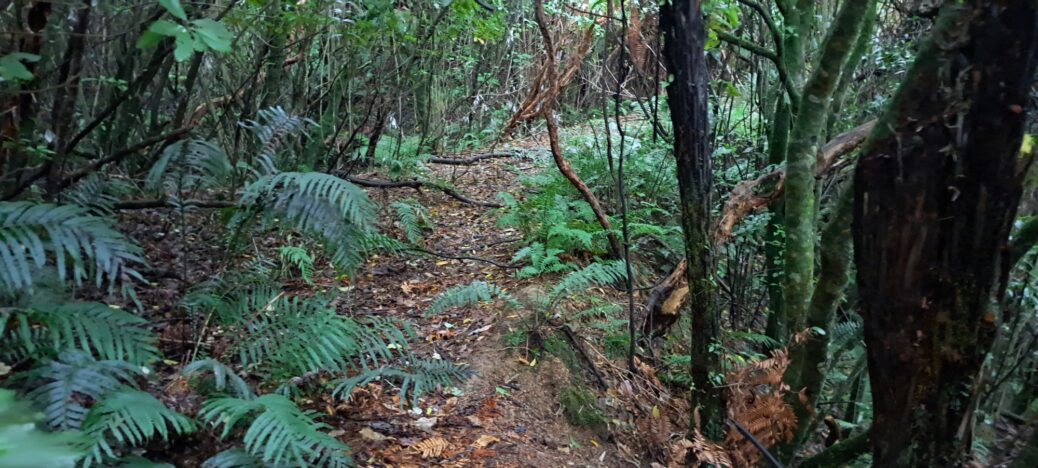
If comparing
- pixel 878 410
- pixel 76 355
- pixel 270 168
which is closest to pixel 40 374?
pixel 76 355

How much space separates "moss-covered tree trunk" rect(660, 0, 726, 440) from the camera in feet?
9.86

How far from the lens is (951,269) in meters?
2.14

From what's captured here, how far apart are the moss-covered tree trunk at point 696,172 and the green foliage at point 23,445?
278 cm

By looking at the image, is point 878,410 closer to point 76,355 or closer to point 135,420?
point 135,420

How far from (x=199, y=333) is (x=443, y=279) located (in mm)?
2162

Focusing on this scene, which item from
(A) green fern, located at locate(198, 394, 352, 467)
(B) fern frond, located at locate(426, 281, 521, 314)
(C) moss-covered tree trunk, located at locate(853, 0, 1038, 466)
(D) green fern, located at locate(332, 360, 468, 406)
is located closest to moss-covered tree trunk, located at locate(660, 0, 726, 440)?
(C) moss-covered tree trunk, located at locate(853, 0, 1038, 466)

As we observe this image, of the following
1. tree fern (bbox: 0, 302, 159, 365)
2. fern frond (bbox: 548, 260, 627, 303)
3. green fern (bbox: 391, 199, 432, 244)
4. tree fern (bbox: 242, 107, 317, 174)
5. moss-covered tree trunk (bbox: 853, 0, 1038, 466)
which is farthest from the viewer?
green fern (bbox: 391, 199, 432, 244)

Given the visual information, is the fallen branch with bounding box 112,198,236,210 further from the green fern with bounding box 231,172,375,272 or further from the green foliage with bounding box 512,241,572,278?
the green foliage with bounding box 512,241,572,278

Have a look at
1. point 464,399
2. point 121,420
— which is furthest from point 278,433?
point 464,399

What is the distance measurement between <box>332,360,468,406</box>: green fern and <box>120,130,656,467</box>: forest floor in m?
0.09

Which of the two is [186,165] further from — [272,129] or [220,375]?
[220,375]

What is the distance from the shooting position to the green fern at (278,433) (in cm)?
242

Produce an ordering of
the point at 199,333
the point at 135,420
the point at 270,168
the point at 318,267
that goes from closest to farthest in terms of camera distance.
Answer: the point at 135,420
the point at 199,333
the point at 270,168
the point at 318,267

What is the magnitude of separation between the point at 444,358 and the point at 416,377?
0.75m
